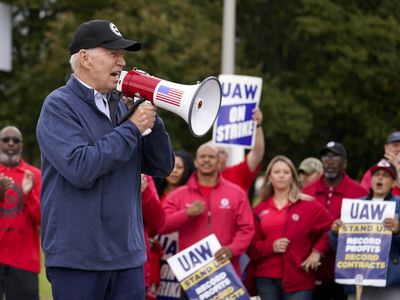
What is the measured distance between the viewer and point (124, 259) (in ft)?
15.1

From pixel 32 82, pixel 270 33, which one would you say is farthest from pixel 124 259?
pixel 270 33

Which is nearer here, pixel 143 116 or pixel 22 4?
pixel 143 116

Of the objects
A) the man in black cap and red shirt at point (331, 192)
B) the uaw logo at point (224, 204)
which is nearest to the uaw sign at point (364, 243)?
the man in black cap and red shirt at point (331, 192)

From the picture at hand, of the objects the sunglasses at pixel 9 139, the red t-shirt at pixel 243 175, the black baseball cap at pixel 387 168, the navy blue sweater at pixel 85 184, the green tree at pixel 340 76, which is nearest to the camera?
the navy blue sweater at pixel 85 184

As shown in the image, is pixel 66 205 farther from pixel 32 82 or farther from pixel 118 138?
pixel 32 82

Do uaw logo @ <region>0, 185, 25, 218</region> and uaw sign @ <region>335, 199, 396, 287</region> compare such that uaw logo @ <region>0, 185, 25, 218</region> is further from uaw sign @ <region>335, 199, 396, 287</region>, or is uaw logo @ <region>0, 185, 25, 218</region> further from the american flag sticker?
the american flag sticker

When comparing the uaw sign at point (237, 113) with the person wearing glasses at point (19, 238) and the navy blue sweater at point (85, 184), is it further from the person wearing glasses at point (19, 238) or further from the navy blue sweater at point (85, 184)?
the navy blue sweater at point (85, 184)

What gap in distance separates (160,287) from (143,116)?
471cm

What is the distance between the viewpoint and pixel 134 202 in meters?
4.72

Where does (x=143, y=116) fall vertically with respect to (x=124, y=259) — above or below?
above

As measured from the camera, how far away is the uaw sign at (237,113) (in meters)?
9.85

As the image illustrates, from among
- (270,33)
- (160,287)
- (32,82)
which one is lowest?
(160,287)

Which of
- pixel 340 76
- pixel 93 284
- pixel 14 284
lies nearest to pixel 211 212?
pixel 14 284

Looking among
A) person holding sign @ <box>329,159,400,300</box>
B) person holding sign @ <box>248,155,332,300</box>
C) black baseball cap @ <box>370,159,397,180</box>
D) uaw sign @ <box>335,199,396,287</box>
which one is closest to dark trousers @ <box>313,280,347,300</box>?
person holding sign @ <box>248,155,332,300</box>
